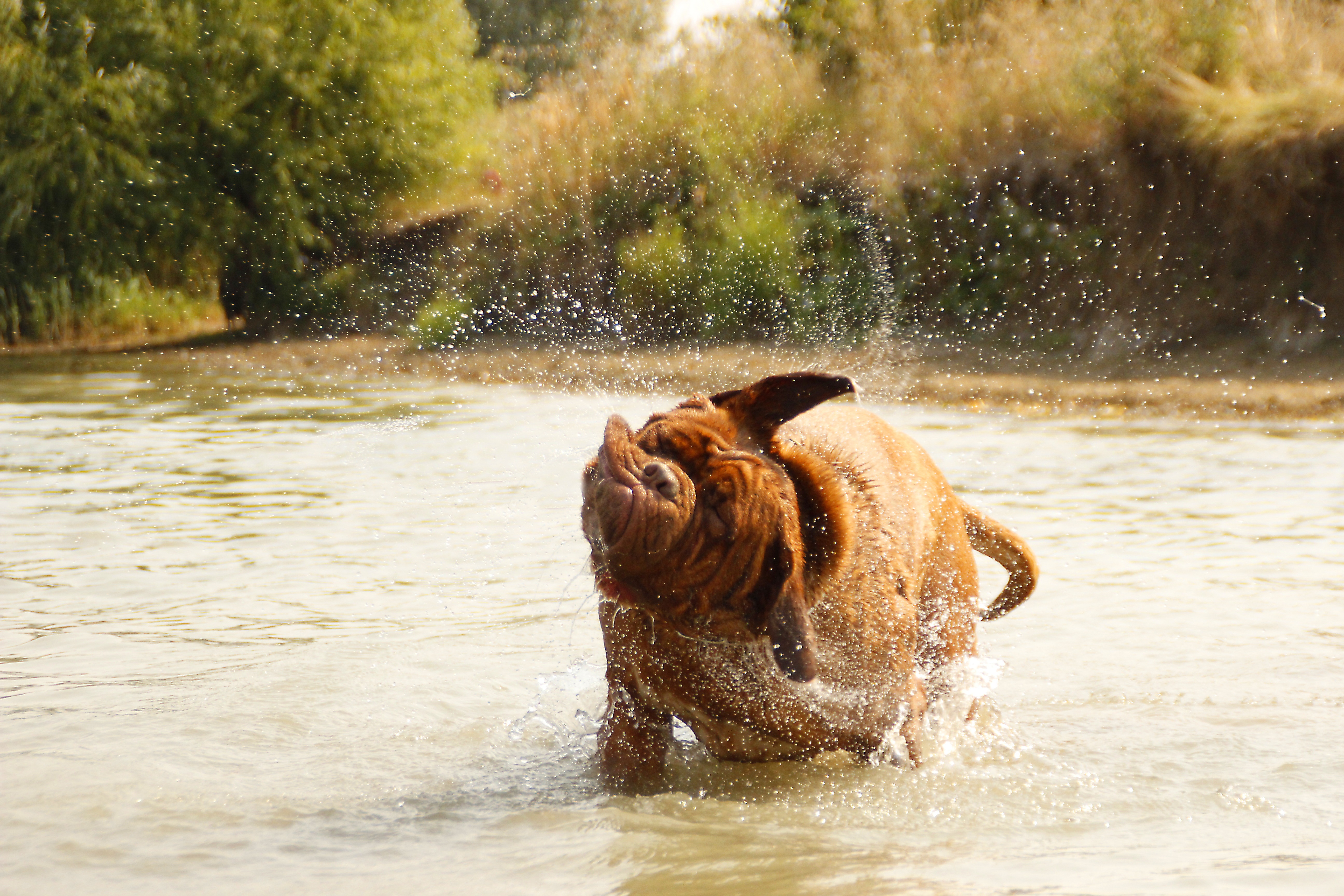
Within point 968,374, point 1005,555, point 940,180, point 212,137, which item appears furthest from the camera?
point 212,137

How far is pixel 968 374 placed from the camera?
40.2 feet

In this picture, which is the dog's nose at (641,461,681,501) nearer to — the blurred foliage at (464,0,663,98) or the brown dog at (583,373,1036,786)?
the brown dog at (583,373,1036,786)

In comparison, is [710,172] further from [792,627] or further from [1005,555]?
[792,627]

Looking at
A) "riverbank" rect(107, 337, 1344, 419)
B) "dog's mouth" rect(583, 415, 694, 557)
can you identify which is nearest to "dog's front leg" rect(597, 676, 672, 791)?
"dog's mouth" rect(583, 415, 694, 557)

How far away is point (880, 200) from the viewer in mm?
14773

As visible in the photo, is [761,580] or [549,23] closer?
[761,580]

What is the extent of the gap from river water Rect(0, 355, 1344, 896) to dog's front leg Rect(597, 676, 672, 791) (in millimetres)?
81

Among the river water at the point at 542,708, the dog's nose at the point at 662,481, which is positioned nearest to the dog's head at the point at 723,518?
the dog's nose at the point at 662,481

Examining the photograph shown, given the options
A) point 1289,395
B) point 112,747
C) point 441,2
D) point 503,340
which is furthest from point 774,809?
point 441,2

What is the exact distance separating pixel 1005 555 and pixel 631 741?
152 centimetres

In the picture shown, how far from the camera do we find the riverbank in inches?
416

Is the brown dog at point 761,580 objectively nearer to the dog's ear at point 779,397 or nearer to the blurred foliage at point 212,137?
the dog's ear at point 779,397

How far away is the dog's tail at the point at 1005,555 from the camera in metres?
4.18

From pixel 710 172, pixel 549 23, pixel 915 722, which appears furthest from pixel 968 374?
pixel 549 23
